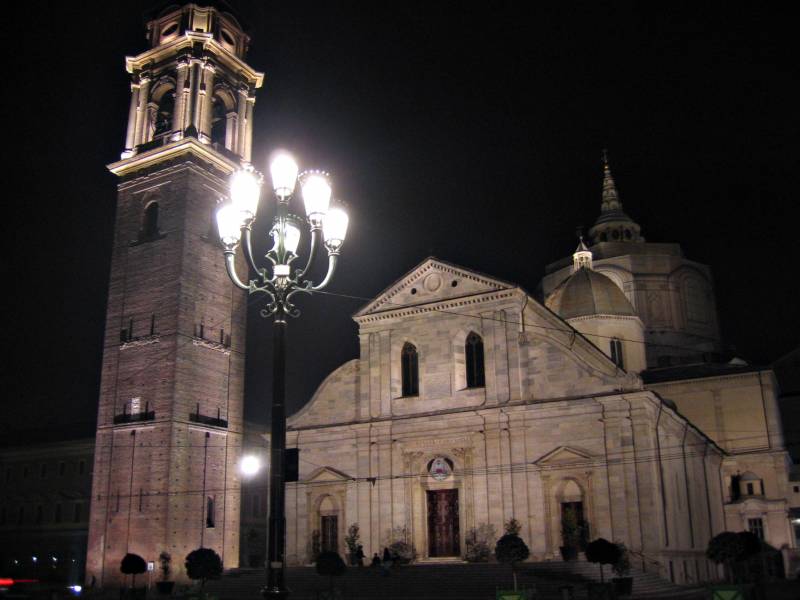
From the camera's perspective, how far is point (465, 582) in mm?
30203

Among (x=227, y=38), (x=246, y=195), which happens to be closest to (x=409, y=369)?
(x=246, y=195)

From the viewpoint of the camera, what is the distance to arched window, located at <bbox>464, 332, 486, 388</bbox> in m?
36.3

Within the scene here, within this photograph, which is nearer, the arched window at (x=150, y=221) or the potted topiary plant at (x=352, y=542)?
the potted topiary plant at (x=352, y=542)

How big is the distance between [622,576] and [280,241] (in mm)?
18629

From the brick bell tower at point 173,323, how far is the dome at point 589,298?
17541 mm

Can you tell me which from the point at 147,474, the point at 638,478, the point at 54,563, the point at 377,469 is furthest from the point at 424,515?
the point at 54,563

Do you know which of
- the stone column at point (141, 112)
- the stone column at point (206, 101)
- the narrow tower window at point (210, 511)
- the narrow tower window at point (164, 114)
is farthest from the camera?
the narrow tower window at point (164, 114)

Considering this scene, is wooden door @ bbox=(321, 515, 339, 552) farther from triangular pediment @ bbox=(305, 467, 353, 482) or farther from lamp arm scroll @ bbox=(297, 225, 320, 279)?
lamp arm scroll @ bbox=(297, 225, 320, 279)

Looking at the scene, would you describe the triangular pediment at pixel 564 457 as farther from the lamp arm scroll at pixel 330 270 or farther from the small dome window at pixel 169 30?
the small dome window at pixel 169 30

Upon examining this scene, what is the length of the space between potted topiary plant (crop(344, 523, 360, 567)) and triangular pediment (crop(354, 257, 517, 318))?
928 centimetres

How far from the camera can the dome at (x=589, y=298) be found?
46.5m

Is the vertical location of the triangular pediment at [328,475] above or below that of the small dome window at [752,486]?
above

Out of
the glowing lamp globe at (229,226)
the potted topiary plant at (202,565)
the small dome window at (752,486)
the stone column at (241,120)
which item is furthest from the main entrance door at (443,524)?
the stone column at (241,120)

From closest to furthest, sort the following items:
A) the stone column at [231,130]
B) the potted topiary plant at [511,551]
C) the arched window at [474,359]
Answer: the potted topiary plant at [511,551], the arched window at [474,359], the stone column at [231,130]
